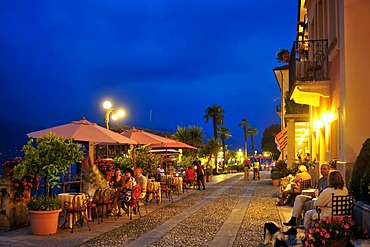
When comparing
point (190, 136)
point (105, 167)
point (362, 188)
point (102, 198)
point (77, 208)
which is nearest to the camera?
point (362, 188)

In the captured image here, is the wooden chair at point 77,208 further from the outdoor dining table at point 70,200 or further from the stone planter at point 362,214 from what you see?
the stone planter at point 362,214

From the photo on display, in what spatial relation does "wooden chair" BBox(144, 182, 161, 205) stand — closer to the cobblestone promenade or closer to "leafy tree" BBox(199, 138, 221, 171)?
the cobblestone promenade

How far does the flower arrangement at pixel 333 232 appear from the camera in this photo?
6.71 meters

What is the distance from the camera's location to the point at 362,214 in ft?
23.6

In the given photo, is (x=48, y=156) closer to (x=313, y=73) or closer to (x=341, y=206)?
(x=341, y=206)

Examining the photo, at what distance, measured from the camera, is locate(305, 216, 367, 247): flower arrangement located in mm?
6715

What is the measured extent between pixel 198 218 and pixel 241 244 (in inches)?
153

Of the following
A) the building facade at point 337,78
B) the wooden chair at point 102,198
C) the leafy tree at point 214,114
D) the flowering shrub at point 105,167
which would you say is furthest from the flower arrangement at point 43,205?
the leafy tree at point 214,114

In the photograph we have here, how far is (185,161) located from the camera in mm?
31297

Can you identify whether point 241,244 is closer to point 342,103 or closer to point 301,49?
point 342,103

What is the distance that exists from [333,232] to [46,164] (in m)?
6.22

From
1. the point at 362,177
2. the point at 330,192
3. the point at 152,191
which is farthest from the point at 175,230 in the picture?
the point at 152,191

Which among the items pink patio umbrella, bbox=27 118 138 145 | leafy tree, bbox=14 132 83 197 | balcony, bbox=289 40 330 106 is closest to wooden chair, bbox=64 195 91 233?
leafy tree, bbox=14 132 83 197

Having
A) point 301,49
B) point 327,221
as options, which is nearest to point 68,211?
point 327,221
